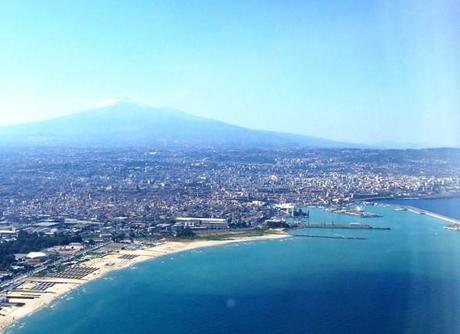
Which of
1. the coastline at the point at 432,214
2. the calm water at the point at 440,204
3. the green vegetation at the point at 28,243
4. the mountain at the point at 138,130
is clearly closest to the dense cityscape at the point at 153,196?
the green vegetation at the point at 28,243

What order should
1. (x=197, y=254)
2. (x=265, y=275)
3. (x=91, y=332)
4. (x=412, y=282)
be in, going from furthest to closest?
(x=197, y=254)
(x=265, y=275)
(x=412, y=282)
(x=91, y=332)

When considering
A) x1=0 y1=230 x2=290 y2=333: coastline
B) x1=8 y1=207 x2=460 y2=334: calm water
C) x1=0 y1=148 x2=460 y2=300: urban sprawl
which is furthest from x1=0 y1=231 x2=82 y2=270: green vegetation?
x1=8 y1=207 x2=460 y2=334: calm water

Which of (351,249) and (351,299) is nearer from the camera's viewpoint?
(351,299)

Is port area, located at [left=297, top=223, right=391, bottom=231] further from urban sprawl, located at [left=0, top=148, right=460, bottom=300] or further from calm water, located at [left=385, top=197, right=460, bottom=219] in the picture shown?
calm water, located at [left=385, top=197, right=460, bottom=219]

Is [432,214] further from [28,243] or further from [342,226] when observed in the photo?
[28,243]

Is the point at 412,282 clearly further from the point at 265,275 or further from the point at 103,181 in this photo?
the point at 103,181

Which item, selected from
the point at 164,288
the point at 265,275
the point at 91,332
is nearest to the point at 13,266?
the point at 164,288
